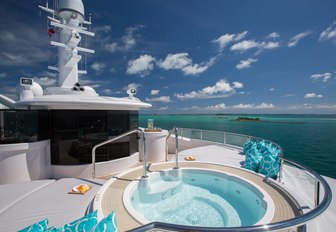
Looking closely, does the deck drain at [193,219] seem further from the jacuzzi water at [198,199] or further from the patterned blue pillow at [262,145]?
the patterned blue pillow at [262,145]

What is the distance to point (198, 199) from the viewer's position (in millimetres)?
4637

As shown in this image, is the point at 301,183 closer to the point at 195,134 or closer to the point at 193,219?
the point at 193,219

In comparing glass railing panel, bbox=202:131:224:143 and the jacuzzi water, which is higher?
glass railing panel, bbox=202:131:224:143

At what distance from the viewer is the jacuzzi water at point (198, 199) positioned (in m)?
3.58

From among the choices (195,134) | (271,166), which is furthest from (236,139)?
(271,166)

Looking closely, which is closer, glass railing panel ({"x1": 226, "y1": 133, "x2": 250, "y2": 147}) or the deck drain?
the deck drain

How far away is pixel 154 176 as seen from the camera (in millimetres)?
4910

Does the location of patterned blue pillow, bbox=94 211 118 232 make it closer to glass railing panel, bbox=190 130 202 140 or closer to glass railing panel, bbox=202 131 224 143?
glass railing panel, bbox=202 131 224 143

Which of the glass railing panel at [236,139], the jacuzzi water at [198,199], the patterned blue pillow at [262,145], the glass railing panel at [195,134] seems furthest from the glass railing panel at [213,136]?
the jacuzzi water at [198,199]

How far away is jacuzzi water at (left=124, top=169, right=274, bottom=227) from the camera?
358cm

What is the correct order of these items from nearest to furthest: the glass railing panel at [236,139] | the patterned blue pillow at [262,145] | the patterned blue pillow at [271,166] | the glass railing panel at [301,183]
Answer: the glass railing panel at [301,183] < the patterned blue pillow at [271,166] < the patterned blue pillow at [262,145] < the glass railing panel at [236,139]

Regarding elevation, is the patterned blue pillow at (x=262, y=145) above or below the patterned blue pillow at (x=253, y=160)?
above

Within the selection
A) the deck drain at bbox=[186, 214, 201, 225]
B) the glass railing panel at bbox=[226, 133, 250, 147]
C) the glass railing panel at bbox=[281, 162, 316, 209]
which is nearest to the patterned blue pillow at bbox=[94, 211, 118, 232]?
the deck drain at bbox=[186, 214, 201, 225]

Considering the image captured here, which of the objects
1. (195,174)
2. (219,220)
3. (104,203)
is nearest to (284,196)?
(219,220)
